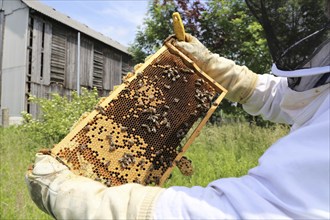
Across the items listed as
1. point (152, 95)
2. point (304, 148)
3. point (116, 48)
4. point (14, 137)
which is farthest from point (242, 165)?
point (116, 48)

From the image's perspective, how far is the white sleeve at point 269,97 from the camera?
224 cm

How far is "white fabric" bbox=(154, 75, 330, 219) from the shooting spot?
919mm

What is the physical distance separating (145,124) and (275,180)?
122 cm

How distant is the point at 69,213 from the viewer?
3.68 ft

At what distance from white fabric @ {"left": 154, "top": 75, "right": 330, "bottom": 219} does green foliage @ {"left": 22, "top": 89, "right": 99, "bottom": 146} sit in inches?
289

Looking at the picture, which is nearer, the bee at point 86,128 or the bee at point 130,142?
the bee at point 86,128

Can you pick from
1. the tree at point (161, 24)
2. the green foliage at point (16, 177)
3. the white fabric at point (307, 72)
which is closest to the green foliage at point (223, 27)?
the tree at point (161, 24)

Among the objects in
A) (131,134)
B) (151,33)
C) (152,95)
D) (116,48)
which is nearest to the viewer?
(131,134)

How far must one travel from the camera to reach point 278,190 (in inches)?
37.4

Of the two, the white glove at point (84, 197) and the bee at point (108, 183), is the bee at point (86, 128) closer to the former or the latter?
the bee at point (108, 183)

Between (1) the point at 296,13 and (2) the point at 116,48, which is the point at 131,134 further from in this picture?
(2) the point at 116,48

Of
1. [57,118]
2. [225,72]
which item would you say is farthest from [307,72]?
[57,118]

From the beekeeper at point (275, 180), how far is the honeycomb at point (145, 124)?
1.53ft

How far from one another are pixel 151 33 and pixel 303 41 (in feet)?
37.8
